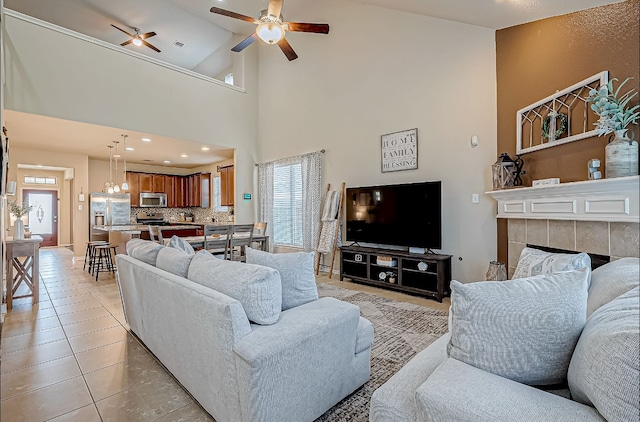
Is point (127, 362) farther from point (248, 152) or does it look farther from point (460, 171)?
point (248, 152)

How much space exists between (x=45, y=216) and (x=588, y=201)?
40.6ft

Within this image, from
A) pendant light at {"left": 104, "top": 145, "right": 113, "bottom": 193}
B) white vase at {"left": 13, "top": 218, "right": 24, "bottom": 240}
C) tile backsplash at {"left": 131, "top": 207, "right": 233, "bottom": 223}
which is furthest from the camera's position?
tile backsplash at {"left": 131, "top": 207, "right": 233, "bottom": 223}

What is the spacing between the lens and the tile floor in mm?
1742

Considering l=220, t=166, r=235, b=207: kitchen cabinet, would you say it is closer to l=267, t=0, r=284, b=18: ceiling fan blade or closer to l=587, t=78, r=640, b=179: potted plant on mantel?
l=267, t=0, r=284, b=18: ceiling fan blade

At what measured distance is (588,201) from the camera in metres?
1.10

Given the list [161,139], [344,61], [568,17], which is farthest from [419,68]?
[161,139]

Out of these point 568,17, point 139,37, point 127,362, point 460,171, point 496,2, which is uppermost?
point 139,37

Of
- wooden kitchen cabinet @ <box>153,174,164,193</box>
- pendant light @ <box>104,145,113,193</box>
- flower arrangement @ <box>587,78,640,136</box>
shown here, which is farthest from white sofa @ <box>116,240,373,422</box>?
wooden kitchen cabinet @ <box>153,174,164,193</box>

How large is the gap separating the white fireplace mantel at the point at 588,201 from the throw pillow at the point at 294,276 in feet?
4.46

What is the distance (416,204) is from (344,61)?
286 centimetres

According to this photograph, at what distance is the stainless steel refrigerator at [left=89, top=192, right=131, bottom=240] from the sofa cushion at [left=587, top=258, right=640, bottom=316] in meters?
8.83

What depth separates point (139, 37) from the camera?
5.55 m

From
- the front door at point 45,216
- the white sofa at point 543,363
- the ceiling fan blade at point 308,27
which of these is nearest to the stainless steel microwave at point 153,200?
the front door at point 45,216

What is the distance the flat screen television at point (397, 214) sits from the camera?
3906 millimetres
